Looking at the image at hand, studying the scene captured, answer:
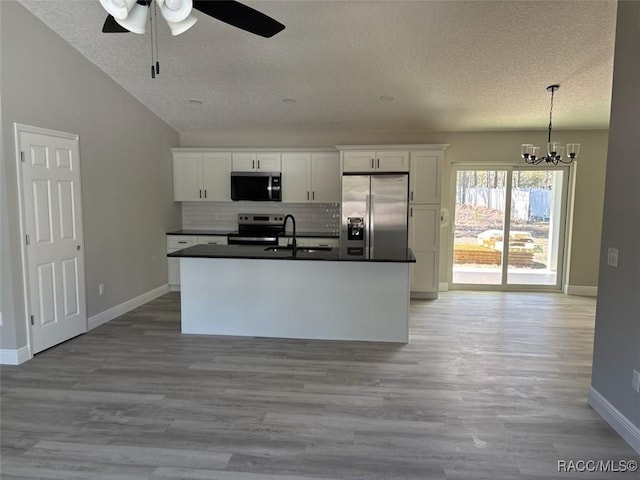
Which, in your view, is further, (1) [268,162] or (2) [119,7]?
(1) [268,162]

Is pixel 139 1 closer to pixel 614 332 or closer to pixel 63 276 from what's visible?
pixel 63 276

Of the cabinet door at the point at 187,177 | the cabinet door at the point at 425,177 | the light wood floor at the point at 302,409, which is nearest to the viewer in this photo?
the light wood floor at the point at 302,409

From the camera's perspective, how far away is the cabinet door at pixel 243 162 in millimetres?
6153

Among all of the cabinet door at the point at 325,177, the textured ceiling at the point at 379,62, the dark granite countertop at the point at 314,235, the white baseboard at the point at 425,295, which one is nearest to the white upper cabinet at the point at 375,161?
the cabinet door at the point at 325,177

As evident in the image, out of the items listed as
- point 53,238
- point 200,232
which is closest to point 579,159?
point 200,232

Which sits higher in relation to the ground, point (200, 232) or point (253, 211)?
point (253, 211)

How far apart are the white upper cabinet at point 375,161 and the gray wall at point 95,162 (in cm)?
271

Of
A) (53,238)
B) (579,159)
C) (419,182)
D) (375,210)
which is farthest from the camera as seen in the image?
(579,159)

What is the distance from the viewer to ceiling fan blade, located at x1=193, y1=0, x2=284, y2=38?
7.30ft

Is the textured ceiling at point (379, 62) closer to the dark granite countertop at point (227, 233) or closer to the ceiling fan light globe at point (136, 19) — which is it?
the ceiling fan light globe at point (136, 19)

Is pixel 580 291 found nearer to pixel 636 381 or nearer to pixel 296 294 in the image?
pixel 636 381

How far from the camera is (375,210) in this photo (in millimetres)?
5578

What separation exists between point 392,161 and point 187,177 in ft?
10.2

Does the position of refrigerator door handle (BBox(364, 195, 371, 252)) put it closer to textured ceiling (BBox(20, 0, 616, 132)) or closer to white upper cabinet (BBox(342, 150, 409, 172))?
white upper cabinet (BBox(342, 150, 409, 172))
